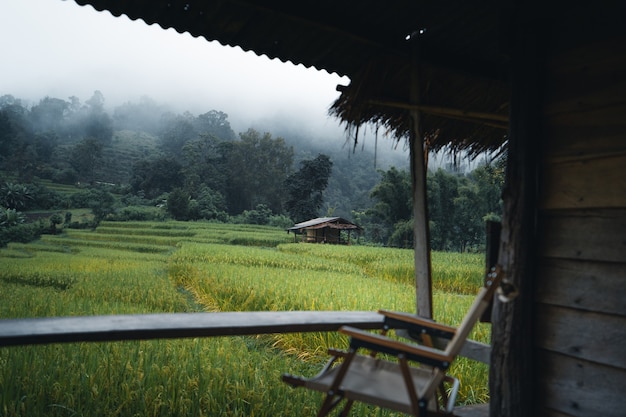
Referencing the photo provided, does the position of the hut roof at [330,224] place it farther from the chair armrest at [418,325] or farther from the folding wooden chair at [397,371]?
the folding wooden chair at [397,371]

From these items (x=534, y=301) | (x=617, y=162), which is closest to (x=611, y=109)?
(x=617, y=162)

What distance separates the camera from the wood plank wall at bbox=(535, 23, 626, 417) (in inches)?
70.2

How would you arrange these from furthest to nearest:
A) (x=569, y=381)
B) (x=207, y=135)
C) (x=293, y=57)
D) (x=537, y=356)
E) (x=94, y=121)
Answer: (x=94, y=121) → (x=207, y=135) → (x=293, y=57) → (x=537, y=356) → (x=569, y=381)

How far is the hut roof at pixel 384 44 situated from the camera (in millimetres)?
2432

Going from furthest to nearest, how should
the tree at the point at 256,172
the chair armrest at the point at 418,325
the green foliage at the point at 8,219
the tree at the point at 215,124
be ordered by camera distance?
the tree at the point at 215,124 < the tree at the point at 256,172 < the green foliage at the point at 8,219 < the chair armrest at the point at 418,325

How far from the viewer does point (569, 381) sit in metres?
1.90

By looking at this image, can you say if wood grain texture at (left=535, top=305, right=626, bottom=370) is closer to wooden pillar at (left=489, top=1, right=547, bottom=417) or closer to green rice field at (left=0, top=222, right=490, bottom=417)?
wooden pillar at (left=489, top=1, right=547, bottom=417)

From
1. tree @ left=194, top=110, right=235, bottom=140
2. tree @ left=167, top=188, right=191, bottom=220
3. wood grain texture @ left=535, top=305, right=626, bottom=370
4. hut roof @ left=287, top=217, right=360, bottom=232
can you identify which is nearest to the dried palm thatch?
wood grain texture @ left=535, top=305, right=626, bottom=370

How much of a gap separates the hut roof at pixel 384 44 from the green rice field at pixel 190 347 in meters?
2.14

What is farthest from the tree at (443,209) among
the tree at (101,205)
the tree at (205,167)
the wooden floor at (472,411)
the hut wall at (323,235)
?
the wooden floor at (472,411)

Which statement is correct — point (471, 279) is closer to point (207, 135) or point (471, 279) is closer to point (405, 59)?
point (405, 59)

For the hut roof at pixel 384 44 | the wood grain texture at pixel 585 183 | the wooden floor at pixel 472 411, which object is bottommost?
the wooden floor at pixel 472 411

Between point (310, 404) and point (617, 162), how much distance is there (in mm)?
2466

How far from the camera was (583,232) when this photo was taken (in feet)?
6.23
